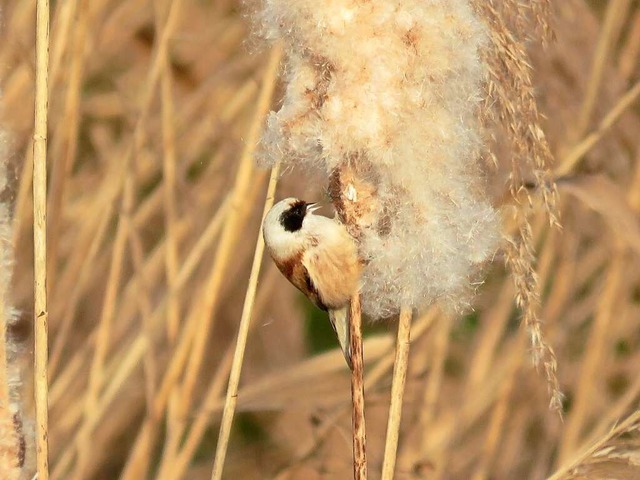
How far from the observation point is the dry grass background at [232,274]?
54.9 inches

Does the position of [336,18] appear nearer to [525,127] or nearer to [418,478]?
[525,127]

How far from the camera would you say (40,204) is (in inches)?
37.3

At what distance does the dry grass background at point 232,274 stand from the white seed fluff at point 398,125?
140 mm

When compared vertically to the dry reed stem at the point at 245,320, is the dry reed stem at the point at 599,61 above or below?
above

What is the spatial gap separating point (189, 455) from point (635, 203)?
94cm

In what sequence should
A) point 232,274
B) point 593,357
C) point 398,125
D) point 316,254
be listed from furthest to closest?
point 232,274 < point 593,357 < point 316,254 < point 398,125

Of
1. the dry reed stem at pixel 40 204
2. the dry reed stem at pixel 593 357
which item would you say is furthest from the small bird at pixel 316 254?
the dry reed stem at pixel 593 357

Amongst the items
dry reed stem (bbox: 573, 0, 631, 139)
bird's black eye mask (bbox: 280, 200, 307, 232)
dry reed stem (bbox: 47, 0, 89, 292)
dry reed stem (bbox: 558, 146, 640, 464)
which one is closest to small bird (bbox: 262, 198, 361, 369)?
bird's black eye mask (bbox: 280, 200, 307, 232)

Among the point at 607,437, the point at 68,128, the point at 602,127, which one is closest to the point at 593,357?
the point at 602,127

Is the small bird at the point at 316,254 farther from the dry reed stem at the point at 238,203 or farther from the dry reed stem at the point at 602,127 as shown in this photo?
the dry reed stem at the point at 602,127

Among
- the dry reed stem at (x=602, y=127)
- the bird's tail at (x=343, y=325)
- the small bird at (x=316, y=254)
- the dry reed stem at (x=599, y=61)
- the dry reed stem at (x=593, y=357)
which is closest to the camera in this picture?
the small bird at (x=316, y=254)

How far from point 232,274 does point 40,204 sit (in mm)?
1135

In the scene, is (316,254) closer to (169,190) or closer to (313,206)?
(313,206)

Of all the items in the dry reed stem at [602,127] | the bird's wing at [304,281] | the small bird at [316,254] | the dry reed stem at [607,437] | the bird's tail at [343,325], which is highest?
the dry reed stem at [602,127]
